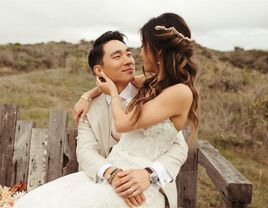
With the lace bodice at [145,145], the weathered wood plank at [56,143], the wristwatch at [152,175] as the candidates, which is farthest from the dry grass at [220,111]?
the wristwatch at [152,175]

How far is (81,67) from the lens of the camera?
765 inches

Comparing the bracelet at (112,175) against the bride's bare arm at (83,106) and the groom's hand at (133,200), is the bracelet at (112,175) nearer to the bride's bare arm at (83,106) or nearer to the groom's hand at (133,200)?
the groom's hand at (133,200)

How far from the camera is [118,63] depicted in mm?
3395

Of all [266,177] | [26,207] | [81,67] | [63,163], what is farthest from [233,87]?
[26,207]

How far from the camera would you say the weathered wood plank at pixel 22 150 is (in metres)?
4.06

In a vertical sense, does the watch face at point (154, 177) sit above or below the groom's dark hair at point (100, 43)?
below

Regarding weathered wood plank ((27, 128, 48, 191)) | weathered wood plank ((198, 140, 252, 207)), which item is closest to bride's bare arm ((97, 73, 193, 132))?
weathered wood plank ((198, 140, 252, 207))

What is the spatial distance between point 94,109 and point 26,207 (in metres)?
1.01

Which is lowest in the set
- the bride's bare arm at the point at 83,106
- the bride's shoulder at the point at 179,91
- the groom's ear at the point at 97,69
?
the bride's bare arm at the point at 83,106

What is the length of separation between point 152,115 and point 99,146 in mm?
838

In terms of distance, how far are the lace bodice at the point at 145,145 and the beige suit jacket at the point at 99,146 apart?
0.08 meters

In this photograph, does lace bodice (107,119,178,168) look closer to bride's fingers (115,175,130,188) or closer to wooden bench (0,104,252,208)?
bride's fingers (115,175,130,188)

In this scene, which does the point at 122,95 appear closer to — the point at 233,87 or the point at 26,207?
the point at 26,207

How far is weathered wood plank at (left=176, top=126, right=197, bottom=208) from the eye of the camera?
3.69 m
